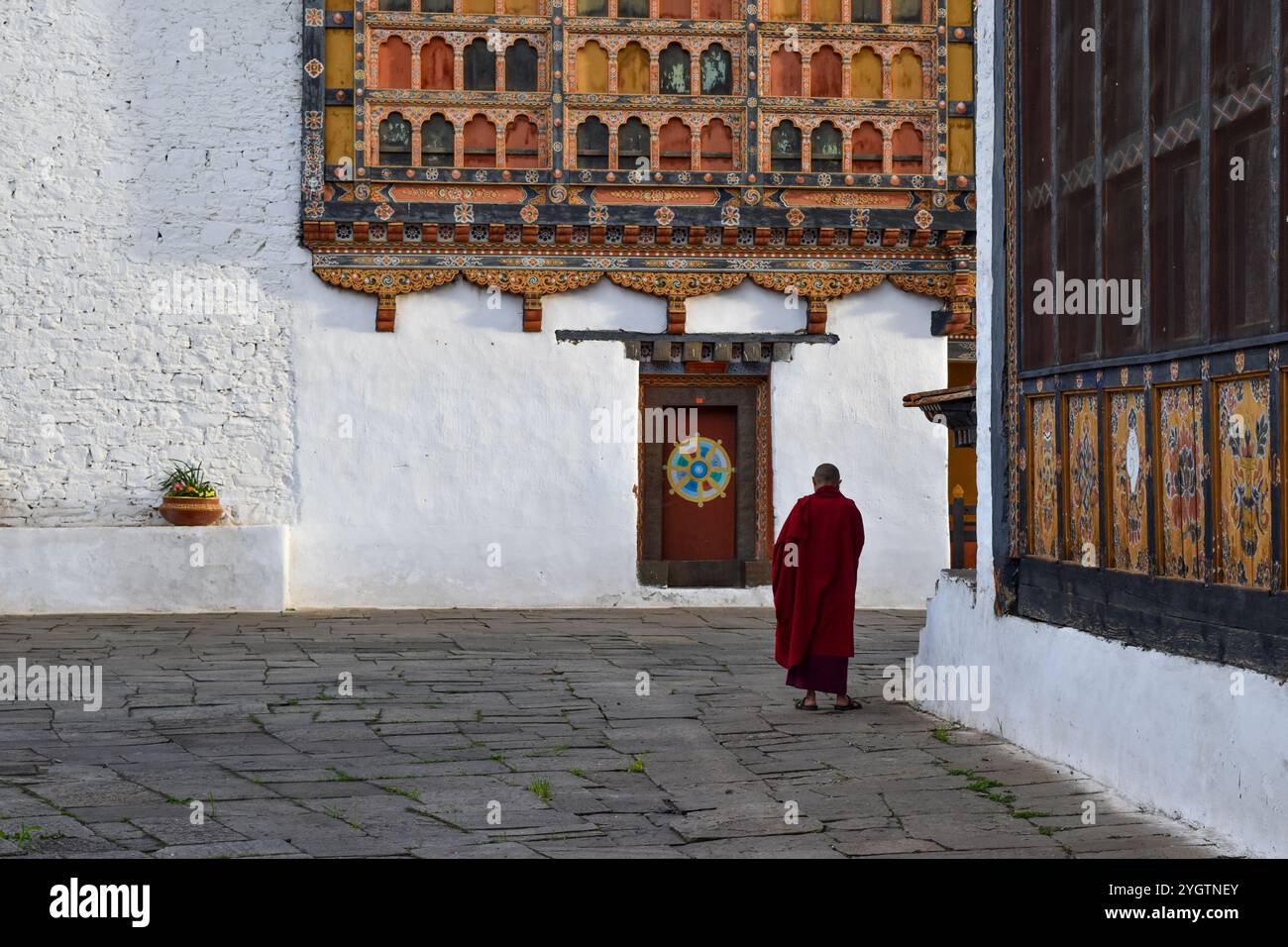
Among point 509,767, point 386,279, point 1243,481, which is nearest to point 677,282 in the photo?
point 386,279

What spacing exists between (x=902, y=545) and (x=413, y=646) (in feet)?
19.4

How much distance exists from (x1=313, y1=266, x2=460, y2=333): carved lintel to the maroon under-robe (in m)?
7.37

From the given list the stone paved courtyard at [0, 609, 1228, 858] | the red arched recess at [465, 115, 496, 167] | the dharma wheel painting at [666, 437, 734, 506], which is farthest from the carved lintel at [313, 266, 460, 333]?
the stone paved courtyard at [0, 609, 1228, 858]

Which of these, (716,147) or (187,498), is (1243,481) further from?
(187,498)

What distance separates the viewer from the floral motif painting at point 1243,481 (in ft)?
18.9

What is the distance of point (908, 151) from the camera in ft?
53.9

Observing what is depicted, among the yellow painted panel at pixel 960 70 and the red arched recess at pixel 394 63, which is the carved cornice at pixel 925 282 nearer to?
the yellow painted panel at pixel 960 70

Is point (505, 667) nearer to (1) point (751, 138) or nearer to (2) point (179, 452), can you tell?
(2) point (179, 452)

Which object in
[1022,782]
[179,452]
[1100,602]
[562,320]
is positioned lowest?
[1022,782]

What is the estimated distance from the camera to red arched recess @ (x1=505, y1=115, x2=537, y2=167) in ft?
52.4

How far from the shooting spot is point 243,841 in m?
5.74

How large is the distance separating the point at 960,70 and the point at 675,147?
301 cm

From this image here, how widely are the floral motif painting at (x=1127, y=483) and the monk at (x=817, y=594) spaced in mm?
2299

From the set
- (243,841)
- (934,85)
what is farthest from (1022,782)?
(934,85)
